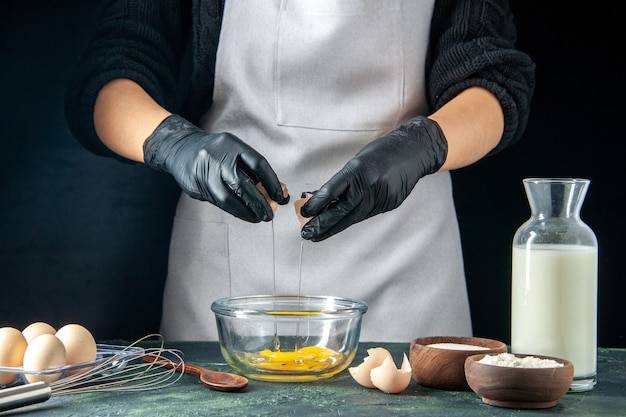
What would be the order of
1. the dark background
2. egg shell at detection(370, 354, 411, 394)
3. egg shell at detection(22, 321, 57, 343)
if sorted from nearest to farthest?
egg shell at detection(370, 354, 411, 394)
egg shell at detection(22, 321, 57, 343)
the dark background

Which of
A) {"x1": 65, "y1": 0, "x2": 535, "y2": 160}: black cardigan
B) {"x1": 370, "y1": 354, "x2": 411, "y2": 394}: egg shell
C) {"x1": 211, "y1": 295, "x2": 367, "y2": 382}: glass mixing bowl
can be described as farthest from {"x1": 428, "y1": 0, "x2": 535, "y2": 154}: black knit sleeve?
{"x1": 370, "y1": 354, "x2": 411, "y2": 394}: egg shell

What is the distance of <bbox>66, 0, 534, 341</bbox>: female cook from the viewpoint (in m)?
1.95

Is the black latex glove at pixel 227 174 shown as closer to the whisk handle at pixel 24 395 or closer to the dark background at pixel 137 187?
the whisk handle at pixel 24 395

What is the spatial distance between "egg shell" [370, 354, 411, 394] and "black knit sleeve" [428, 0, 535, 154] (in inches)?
35.8

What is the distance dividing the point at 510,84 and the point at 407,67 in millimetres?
242

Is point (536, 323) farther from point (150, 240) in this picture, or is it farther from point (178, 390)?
point (150, 240)

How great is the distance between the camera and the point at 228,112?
6.67 feet

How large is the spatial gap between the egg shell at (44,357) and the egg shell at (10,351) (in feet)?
0.13

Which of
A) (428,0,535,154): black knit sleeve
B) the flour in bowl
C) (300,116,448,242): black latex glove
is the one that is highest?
(428,0,535,154): black knit sleeve

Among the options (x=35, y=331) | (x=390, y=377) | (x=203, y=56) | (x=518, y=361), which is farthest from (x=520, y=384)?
(x=203, y=56)

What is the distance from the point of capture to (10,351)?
129cm

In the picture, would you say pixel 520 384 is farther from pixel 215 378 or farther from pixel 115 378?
pixel 115 378

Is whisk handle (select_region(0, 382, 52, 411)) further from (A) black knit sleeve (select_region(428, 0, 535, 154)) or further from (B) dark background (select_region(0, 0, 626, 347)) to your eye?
(B) dark background (select_region(0, 0, 626, 347))

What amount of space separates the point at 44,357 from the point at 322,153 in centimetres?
90
